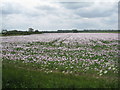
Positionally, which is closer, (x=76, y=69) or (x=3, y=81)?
(x=3, y=81)

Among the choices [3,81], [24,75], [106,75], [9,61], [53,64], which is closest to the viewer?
[3,81]

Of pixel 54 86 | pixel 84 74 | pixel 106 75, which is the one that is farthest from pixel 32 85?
pixel 106 75

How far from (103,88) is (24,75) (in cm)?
363

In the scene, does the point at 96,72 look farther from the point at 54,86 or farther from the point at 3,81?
the point at 3,81

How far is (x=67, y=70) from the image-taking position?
10.2 meters

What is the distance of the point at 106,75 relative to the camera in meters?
9.01

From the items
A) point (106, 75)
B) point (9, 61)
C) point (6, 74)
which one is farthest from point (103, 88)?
point (9, 61)

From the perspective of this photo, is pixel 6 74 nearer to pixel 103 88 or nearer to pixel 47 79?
pixel 47 79

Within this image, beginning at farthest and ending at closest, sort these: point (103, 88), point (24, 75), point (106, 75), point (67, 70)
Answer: point (67, 70) < point (106, 75) < point (24, 75) < point (103, 88)

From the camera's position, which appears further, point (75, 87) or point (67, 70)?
point (67, 70)

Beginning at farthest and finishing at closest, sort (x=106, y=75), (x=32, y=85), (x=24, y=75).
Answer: (x=106, y=75) → (x=24, y=75) → (x=32, y=85)

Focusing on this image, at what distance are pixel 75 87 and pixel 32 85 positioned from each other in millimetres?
1664

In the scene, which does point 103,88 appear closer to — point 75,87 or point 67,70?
point 75,87

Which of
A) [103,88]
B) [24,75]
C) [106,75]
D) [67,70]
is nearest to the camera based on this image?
[103,88]
